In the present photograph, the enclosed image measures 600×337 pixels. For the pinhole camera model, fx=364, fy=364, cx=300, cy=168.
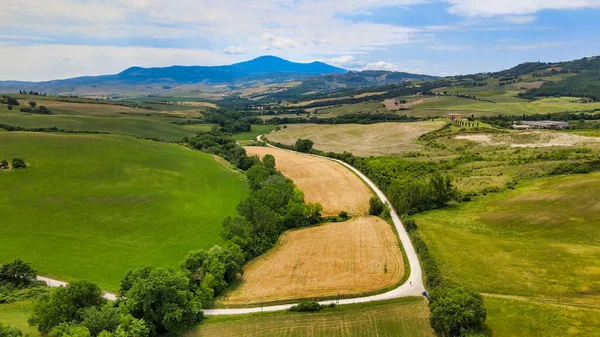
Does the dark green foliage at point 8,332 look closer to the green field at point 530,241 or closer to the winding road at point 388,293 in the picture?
the winding road at point 388,293

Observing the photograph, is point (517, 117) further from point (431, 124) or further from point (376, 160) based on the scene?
point (376, 160)

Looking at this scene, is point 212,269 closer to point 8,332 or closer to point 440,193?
point 8,332

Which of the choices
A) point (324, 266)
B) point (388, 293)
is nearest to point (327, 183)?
point (324, 266)

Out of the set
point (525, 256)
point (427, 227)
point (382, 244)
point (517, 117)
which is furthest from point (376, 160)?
point (517, 117)

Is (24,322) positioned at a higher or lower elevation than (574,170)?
lower

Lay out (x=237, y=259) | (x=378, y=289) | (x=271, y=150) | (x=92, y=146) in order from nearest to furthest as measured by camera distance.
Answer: (x=378, y=289) < (x=237, y=259) < (x=92, y=146) < (x=271, y=150)

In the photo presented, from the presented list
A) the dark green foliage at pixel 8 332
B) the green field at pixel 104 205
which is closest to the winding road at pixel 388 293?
the green field at pixel 104 205
